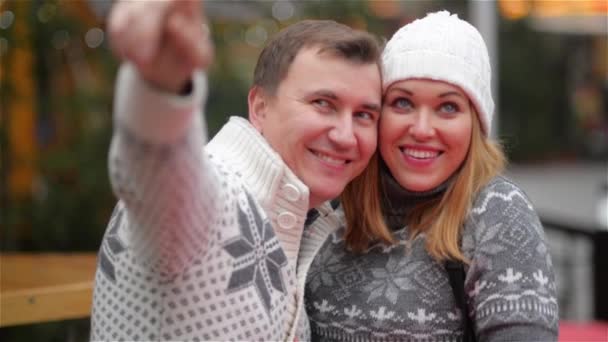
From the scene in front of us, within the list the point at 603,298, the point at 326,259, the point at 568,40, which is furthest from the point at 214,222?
the point at 568,40

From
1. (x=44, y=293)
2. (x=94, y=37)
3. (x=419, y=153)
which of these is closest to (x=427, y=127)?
(x=419, y=153)

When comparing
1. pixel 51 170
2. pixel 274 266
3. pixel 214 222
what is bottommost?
pixel 51 170

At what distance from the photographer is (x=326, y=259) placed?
8.46ft

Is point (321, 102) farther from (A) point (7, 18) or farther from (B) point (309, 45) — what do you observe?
(A) point (7, 18)

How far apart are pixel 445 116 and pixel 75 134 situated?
405 centimetres

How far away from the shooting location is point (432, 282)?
2354mm

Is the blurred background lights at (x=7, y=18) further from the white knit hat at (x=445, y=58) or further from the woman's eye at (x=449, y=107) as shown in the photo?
the woman's eye at (x=449, y=107)

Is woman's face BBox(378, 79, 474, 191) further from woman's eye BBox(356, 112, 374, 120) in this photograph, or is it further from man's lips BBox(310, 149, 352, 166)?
man's lips BBox(310, 149, 352, 166)

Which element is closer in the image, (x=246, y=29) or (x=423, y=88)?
(x=423, y=88)

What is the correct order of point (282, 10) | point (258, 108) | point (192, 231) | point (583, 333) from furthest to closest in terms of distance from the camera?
point (282, 10), point (583, 333), point (258, 108), point (192, 231)

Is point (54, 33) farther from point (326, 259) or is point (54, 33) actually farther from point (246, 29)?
point (326, 259)

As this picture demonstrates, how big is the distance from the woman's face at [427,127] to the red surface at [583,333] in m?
1.36

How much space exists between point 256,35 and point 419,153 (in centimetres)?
397

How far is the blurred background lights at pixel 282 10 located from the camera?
621 cm
